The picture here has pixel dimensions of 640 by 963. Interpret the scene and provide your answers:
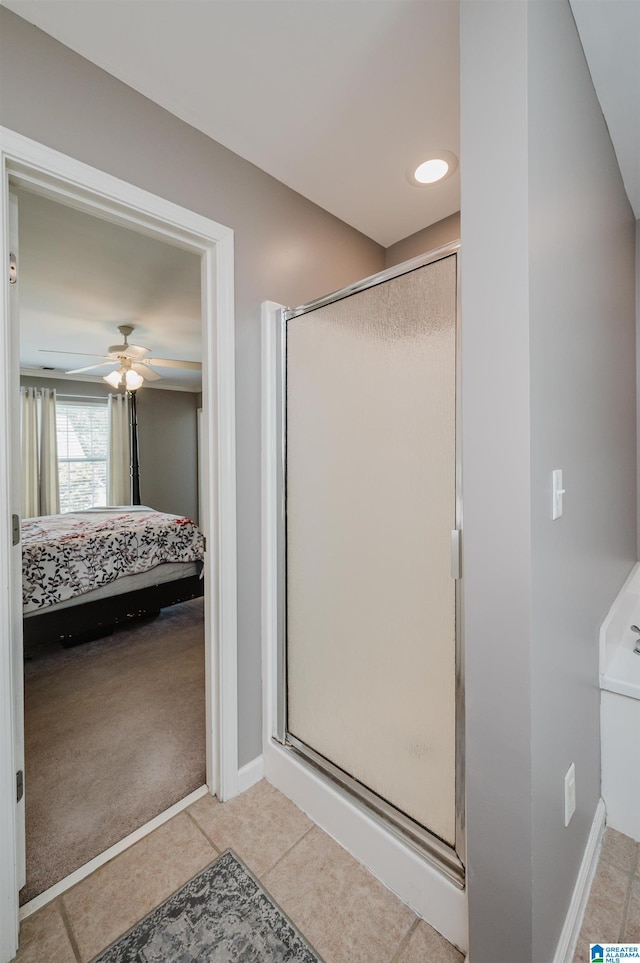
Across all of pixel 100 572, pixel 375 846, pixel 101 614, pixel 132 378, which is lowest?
pixel 375 846

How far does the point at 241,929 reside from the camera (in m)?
1.19

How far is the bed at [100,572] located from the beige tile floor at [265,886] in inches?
76.1

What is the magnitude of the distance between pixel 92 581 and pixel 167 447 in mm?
3536

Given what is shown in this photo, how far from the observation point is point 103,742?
206 centimetres

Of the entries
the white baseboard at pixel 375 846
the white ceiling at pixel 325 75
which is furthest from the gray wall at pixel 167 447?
the white baseboard at pixel 375 846

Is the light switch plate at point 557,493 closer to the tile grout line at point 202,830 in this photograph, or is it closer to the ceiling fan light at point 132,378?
the tile grout line at point 202,830

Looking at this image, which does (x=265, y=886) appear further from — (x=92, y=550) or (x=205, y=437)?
(x=92, y=550)

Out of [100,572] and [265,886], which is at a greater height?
[100,572]

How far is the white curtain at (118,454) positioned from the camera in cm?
578

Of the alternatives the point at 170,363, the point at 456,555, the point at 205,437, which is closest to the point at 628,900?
the point at 456,555

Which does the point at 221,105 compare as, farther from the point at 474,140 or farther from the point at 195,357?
the point at 195,357

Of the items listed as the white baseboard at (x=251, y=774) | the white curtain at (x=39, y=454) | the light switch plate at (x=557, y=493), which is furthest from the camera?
the white curtain at (x=39, y=454)

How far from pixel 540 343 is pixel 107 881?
2.01 meters

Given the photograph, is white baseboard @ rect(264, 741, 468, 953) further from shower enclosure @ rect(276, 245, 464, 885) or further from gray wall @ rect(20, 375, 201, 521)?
gray wall @ rect(20, 375, 201, 521)
